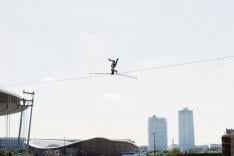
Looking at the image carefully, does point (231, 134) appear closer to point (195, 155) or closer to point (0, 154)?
point (195, 155)

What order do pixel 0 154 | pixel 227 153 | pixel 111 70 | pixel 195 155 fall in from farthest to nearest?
pixel 195 155, pixel 227 153, pixel 0 154, pixel 111 70

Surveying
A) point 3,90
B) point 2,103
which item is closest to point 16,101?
point 2,103

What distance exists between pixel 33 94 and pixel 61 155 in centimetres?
12997

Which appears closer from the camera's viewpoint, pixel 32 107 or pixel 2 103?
pixel 32 107

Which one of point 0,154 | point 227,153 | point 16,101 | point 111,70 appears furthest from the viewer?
point 227,153

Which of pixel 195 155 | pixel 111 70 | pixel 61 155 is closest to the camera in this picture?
pixel 111 70

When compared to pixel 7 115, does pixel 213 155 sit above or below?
below

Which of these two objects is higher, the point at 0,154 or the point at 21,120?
A: the point at 21,120

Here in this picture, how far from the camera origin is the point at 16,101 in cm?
8300

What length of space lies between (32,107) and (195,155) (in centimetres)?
4813

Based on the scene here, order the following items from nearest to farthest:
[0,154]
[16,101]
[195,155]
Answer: [0,154] → [16,101] → [195,155]

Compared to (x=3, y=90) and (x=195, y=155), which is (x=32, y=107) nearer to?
(x=3, y=90)

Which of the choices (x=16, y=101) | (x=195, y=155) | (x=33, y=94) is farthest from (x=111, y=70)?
(x=195, y=155)

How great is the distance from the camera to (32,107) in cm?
A: 7631
